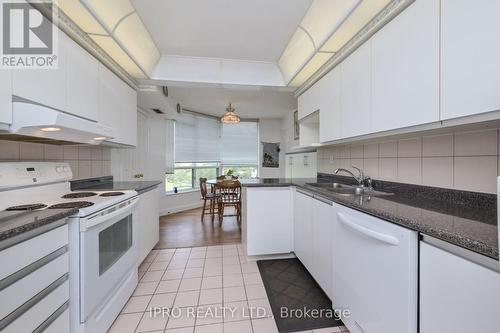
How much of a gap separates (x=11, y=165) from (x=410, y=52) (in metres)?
2.45

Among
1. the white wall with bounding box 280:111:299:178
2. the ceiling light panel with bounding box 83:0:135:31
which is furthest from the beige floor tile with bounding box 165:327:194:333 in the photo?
the white wall with bounding box 280:111:299:178

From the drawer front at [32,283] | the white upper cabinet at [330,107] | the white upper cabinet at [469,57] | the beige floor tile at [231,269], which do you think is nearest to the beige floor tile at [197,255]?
the beige floor tile at [231,269]

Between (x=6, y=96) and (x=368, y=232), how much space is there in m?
1.96

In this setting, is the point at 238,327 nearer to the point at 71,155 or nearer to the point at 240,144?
the point at 71,155

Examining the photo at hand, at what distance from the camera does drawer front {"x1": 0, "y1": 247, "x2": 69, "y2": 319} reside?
2.64 feet

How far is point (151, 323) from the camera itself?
1465mm

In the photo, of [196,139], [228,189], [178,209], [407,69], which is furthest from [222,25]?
[178,209]

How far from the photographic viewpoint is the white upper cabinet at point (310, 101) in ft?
7.55

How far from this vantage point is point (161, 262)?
7.74 ft

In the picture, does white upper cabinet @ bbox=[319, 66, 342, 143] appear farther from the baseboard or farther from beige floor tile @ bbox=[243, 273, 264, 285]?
the baseboard

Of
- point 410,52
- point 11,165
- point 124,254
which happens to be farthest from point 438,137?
point 11,165

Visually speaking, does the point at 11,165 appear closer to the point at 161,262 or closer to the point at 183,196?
the point at 161,262

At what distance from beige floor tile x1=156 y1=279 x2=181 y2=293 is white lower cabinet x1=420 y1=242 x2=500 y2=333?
1.75m

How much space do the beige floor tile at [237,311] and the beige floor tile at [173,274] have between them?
0.66 meters
